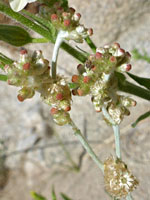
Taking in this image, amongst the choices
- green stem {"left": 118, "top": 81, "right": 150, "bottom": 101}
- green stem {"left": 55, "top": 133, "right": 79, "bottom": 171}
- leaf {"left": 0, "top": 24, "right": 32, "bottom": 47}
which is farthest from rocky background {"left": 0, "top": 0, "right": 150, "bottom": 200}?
green stem {"left": 118, "top": 81, "right": 150, "bottom": 101}

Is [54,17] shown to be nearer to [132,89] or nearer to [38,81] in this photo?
[38,81]

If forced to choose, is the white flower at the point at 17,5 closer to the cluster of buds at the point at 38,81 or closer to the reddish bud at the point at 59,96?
the cluster of buds at the point at 38,81

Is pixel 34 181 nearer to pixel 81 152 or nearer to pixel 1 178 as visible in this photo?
pixel 1 178

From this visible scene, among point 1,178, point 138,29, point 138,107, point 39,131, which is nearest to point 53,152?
point 39,131

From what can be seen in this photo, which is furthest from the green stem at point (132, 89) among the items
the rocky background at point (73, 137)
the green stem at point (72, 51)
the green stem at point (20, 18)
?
the rocky background at point (73, 137)

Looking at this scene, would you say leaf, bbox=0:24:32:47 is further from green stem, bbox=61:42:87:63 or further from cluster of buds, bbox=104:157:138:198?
cluster of buds, bbox=104:157:138:198
